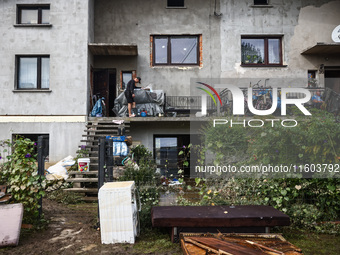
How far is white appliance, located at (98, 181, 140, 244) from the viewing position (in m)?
4.45

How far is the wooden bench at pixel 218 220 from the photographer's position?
4.42m

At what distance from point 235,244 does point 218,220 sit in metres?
0.55

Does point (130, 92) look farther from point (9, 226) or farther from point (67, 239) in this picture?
point (9, 226)

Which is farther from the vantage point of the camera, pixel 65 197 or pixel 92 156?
pixel 92 156

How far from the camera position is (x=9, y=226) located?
4.49 m

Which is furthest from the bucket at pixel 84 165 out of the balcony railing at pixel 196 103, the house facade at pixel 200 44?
the balcony railing at pixel 196 103

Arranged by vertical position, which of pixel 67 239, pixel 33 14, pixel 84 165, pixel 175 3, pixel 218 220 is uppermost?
pixel 175 3

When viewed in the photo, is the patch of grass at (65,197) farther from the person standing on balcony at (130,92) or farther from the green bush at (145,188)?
the person standing on balcony at (130,92)

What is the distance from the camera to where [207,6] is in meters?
13.5

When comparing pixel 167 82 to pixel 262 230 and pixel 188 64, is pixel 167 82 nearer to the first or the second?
pixel 188 64

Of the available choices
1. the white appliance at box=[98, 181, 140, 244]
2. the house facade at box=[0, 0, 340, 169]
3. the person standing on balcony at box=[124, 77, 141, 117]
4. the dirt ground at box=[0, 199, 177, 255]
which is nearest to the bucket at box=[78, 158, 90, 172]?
the dirt ground at box=[0, 199, 177, 255]

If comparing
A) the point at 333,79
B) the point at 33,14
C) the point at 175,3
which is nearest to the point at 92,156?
the point at 33,14

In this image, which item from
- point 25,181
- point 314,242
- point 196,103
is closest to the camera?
point 314,242

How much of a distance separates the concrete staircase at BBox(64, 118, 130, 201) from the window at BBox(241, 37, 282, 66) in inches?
242
